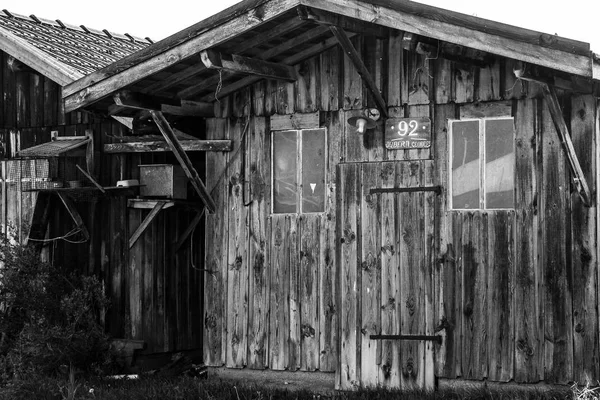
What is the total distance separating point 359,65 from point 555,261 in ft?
9.29

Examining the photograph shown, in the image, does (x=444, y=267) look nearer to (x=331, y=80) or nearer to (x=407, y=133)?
(x=407, y=133)

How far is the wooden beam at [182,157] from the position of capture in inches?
458

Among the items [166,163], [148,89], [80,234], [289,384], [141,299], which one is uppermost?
[148,89]

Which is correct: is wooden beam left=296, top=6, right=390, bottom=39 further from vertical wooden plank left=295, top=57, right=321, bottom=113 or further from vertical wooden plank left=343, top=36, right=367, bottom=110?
vertical wooden plank left=295, top=57, right=321, bottom=113

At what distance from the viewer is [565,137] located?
981cm

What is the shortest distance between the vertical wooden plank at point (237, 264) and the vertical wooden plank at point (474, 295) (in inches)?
109

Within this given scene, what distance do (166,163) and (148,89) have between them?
5.23 feet

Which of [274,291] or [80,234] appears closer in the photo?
[274,291]

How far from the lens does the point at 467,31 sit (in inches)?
375

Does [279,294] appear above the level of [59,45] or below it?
below

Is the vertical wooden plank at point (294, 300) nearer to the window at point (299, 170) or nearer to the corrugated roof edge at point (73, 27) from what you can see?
the window at point (299, 170)

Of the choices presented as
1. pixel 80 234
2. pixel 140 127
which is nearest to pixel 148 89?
pixel 140 127

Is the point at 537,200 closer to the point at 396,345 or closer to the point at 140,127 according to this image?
the point at 396,345

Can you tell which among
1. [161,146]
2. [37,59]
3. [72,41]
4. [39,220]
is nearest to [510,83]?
[161,146]
